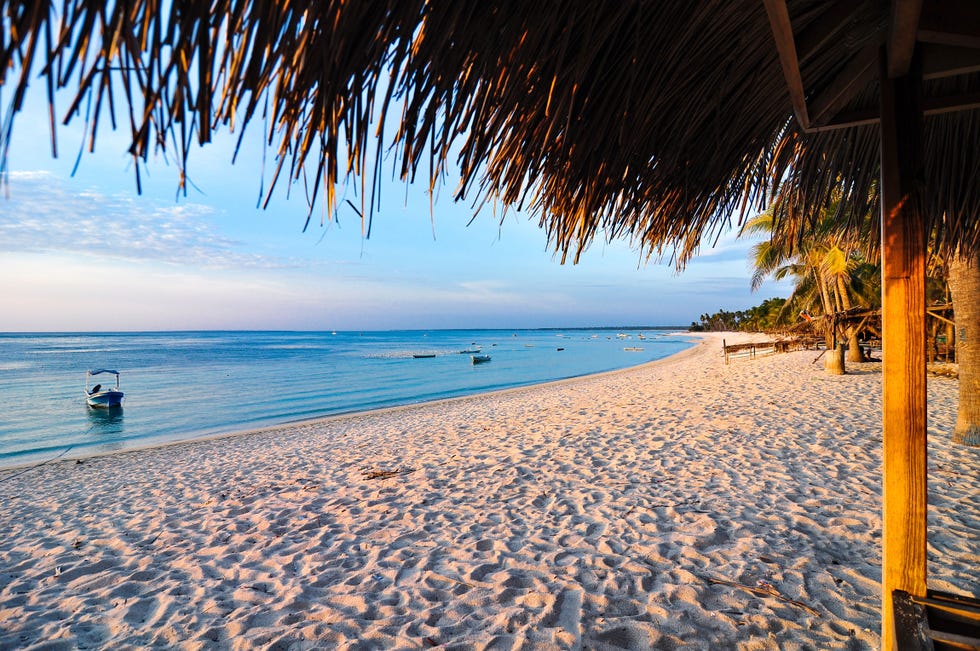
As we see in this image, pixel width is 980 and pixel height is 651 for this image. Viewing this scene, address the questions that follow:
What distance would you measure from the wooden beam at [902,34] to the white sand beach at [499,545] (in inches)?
92.0

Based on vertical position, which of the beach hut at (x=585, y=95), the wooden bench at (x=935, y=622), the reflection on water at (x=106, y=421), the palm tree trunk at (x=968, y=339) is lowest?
the reflection on water at (x=106, y=421)

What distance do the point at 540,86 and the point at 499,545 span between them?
2859 mm

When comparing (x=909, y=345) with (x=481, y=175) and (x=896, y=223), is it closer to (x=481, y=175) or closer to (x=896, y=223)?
(x=896, y=223)

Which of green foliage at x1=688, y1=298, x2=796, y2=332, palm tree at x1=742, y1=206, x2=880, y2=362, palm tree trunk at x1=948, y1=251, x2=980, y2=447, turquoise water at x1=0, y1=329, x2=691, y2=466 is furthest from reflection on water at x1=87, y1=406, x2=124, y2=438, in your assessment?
green foliage at x1=688, y1=298, x2=796, y2=332

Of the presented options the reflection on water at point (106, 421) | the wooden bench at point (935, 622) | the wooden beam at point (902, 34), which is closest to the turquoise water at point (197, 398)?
the reflection on water at point (106, 421)

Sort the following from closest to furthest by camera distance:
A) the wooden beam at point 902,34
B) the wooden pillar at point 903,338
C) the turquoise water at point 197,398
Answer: the wooden beam at point 902,34 → the wooden pillar at point 903,338 → the turquoise water at point 197,398

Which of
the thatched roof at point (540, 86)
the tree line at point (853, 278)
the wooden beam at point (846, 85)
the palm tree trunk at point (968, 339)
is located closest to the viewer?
the thatched roof at point (540, 86)

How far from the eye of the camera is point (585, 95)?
1.60 m

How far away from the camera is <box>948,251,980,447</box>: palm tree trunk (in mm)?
4562

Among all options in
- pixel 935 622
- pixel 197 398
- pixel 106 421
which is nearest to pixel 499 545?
pixel 935 622

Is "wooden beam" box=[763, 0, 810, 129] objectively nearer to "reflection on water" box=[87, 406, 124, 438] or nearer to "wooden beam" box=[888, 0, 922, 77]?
"wooden beam" box=[888, 0, 922, 77]

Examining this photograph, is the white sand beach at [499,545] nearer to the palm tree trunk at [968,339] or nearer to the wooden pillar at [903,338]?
the palm tree trunk at [968,339]

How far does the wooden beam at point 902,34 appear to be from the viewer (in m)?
1.31

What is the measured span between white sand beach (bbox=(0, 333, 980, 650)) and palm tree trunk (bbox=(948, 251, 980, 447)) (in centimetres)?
30
